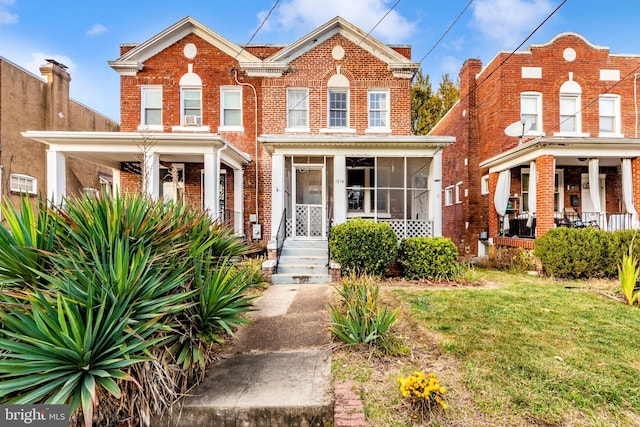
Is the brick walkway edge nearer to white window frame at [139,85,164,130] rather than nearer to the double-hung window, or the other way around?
the double-hung window

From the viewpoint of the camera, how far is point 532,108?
14125mm

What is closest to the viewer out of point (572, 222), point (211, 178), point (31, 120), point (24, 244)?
point (24, 244)

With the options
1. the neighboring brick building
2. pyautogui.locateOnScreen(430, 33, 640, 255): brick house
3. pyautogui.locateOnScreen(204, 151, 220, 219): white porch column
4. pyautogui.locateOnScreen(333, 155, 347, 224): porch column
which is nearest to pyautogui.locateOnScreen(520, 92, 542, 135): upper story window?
pyautogui.locateOnScreen(430, 33, 640, 255): brick house

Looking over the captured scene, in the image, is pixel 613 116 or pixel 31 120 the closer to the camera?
pixel 613 116

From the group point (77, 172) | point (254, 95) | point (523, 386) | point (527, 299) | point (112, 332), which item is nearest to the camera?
point (112, 332)

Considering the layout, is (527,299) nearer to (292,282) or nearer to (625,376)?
(625,376)

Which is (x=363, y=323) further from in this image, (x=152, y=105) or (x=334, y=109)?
(x=152, y=105)

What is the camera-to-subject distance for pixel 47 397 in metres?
2.81

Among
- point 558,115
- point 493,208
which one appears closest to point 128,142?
point 493,208

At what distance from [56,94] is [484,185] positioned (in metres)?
20.0

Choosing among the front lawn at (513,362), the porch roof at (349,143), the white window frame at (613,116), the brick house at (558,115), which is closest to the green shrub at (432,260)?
the front lawn at (513,362)

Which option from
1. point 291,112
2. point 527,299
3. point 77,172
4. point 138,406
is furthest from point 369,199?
point 77,172

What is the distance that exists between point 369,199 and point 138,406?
431 inches

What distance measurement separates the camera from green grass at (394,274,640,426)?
3234 millimetres
